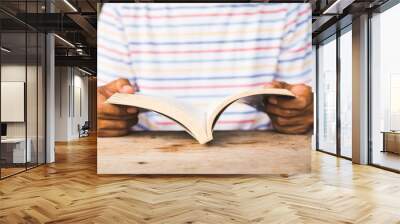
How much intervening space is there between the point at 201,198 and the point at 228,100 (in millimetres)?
1811

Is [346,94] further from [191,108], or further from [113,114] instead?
[113,114]

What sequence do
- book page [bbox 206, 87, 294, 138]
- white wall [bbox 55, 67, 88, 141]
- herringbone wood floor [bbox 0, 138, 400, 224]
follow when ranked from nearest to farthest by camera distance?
herringbone wood floor [bbox 0, 138, 400, 224]
book page [bbox 206, 87, 294, 138]
white wall [bbox 55, 67, 88, 141]

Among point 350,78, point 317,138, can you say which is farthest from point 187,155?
point 317,138

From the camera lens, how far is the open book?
5797 mm

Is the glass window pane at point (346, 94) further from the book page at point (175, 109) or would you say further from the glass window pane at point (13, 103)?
the glass window pane at point (13, 103)

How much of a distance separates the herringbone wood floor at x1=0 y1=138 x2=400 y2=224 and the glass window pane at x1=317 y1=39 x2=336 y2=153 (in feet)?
9.38

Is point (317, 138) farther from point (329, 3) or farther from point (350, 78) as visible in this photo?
point (329, 3)

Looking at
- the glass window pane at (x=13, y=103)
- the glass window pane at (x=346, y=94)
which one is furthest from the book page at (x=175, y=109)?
the glass window pane at (x=346, y=94)

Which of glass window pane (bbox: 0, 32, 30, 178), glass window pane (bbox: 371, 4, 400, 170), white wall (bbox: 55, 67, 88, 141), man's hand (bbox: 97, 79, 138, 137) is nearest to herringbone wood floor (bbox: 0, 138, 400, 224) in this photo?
glass window pane (bbox: 0, 32, 30, 178)

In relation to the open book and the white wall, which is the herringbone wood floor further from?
the white wall

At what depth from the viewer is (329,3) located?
6.10 metres

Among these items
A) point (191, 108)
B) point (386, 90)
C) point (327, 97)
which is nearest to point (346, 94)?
point (327, 97)

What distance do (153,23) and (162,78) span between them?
0.94 metres

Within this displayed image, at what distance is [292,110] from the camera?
6.07m
